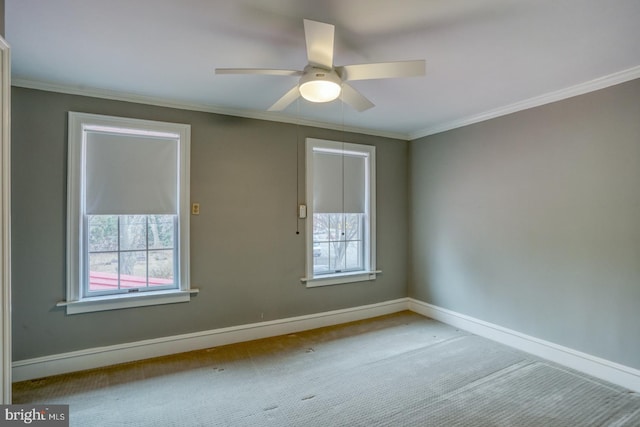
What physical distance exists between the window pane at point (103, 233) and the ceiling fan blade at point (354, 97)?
8.07 feet

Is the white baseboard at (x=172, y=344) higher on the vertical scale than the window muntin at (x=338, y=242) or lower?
lower

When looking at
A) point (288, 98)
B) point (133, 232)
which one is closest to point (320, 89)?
point (288, 98)

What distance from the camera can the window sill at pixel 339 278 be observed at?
3.92m

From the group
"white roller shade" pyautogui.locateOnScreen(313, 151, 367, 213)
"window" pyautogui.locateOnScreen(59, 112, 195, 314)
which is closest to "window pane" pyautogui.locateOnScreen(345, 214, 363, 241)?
"white roller shade" pyautogui.locateOnScreen(313, 151, 367, 213)

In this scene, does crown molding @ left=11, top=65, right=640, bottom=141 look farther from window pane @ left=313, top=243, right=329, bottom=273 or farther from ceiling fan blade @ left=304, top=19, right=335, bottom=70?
ceiling fan blade @ left=304, top=19, right=335, bottom=70

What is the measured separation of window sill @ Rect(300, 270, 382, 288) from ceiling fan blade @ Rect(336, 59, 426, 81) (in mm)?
2532

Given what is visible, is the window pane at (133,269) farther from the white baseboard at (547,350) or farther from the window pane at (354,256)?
the white baseboard at (547,350)

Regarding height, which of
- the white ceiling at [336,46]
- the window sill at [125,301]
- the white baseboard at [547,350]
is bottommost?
the white baseboard at [547,350]

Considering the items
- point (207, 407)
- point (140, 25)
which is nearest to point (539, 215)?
point (207, 407)

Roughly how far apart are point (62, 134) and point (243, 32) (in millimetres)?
1998

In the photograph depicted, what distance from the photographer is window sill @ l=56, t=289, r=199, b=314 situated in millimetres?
2846

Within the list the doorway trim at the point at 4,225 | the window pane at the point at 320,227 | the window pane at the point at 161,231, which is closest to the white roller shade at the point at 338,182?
the window pane at the point at 320,227

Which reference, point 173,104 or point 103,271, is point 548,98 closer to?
point 173,104

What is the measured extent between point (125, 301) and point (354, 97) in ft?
9.08
